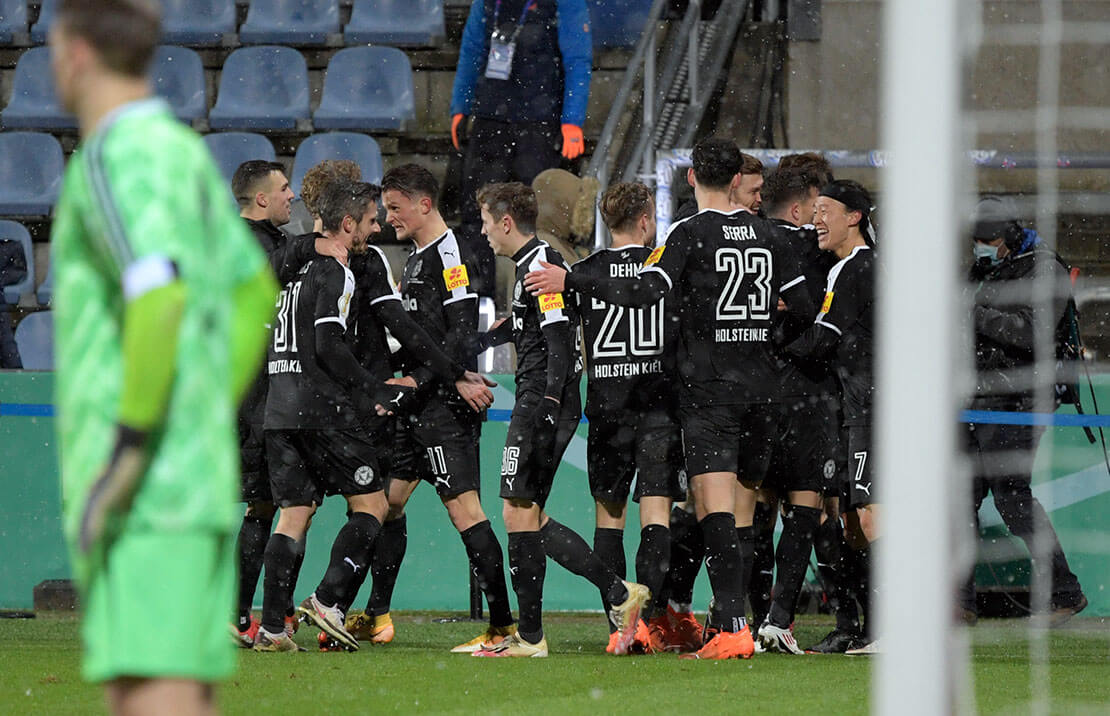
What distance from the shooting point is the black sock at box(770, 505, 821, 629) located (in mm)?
7016

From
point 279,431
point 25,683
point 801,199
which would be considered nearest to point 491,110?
point 801,199

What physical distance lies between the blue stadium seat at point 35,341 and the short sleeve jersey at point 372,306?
3901 mm

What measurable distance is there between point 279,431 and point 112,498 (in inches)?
181

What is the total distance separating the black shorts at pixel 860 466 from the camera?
6.83 metres

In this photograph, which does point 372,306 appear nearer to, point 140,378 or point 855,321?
point 855,321

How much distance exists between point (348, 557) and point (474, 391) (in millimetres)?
886

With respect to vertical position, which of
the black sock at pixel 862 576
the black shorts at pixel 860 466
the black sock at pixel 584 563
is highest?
the black shorts at pixel 860 466

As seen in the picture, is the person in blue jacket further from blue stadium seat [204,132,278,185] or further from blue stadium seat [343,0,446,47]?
blue stadium seat [343,0,446,47]

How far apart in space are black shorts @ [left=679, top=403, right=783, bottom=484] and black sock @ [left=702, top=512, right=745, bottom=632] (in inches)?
8.5

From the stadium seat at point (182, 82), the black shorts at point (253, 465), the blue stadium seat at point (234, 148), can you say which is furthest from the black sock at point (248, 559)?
the stadium seat at point (182, 82)

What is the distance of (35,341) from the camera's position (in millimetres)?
10430

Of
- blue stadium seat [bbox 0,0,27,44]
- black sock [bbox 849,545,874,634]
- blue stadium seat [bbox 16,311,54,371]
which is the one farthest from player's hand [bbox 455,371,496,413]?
blue stadium seat [bbox 0,0,27,44]

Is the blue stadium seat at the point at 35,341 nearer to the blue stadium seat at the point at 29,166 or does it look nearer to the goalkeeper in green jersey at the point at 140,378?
the blue stadium seat at the point at 29,166

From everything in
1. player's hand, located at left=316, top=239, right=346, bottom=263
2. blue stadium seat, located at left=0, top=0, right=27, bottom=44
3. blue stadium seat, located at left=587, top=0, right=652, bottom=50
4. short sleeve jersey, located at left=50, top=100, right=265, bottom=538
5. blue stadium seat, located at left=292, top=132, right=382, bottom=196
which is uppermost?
blue stadium seat, located at left=0, top=0, right=27, bottom=44
